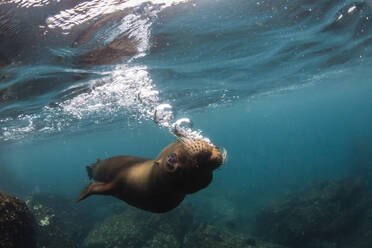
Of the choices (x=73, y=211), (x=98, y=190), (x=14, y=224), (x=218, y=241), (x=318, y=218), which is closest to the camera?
(x=98, y=190)

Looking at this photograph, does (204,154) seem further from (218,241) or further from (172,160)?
(218,241)

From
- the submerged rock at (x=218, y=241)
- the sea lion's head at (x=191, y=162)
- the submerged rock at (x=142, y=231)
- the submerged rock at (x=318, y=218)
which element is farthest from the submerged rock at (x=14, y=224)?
the submerged rock at (x=318, y=218)

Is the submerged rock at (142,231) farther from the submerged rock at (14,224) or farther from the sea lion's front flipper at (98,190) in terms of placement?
the sea lion's front flipper at (98,190)

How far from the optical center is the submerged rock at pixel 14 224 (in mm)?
4672

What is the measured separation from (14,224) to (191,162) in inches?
195

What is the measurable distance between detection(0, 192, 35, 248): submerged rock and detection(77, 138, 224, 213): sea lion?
9.63 feet

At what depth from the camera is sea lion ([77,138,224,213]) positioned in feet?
6.58

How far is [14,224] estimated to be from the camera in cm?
493

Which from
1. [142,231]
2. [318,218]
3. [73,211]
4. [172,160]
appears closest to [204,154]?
[172,160]

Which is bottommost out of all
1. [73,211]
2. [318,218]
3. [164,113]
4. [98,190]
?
[73,211]

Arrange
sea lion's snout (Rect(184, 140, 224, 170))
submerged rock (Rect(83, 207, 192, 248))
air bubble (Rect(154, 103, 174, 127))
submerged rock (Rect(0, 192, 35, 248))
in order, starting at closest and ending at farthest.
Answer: sea lion's snout (Rect(184, 140, 224, 170)) < submerged rock (Rect(0, 192, 35, 248)) < submerged rock (Rect(83, 207, 192, 248)) < air bubble (Rect(154, 103, 174, 127))

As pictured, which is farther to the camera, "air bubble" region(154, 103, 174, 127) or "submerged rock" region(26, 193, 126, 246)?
"air bubble" region(154, 103, 174, 127)

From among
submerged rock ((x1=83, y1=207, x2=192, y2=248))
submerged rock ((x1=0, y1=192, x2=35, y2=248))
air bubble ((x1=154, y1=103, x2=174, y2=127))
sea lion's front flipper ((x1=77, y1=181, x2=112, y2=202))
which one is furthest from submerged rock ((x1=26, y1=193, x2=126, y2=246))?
sea lion's front flipper ((x1=77, y1=181, x2=112, y2=202))

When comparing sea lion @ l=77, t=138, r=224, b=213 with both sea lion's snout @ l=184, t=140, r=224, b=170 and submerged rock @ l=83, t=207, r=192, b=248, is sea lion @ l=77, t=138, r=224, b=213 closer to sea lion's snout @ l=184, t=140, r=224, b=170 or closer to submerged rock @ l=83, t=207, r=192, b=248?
sea lion's snout @ l=184, t=140, r=224, b=170
